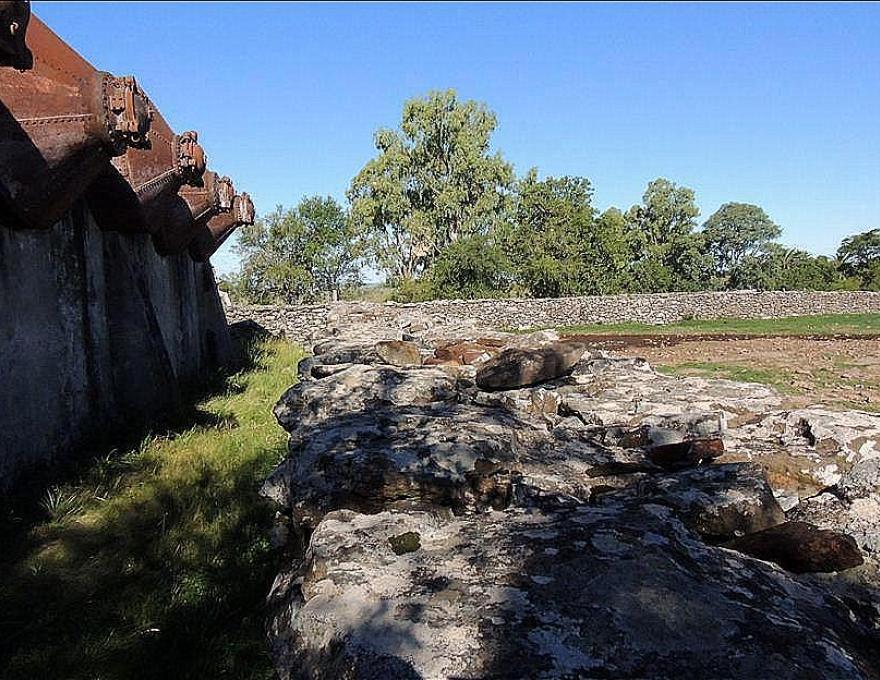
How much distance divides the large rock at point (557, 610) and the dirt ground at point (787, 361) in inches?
108

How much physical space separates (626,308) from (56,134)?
995 inches

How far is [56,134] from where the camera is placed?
461 centimetres

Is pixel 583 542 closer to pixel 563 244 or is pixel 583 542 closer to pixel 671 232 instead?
pixel 563 244

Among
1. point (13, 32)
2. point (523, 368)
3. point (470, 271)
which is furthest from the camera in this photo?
point (470, 271)

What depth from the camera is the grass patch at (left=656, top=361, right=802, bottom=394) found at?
8705mm

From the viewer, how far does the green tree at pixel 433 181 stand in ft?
125

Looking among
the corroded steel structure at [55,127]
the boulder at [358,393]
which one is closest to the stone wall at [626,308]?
the corroded steel structure at [55,127]

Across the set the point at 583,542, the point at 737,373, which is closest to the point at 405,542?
the point at 583,542

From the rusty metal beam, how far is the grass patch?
763 cm

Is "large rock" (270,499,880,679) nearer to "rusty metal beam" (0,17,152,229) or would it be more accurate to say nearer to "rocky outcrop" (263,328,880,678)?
"rocky outcrop" (263,328,880,678)

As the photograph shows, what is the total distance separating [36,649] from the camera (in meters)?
2.58

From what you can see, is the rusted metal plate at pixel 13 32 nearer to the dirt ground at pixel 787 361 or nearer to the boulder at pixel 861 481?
the boulder at pixel 861 481

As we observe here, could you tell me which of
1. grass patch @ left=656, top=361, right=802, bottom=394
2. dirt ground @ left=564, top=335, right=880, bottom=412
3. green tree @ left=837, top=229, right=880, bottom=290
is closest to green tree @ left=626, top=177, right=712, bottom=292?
green tree @ left=837, top=229, right=880, bottom=290

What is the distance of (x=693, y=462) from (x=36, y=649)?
2933 mm
